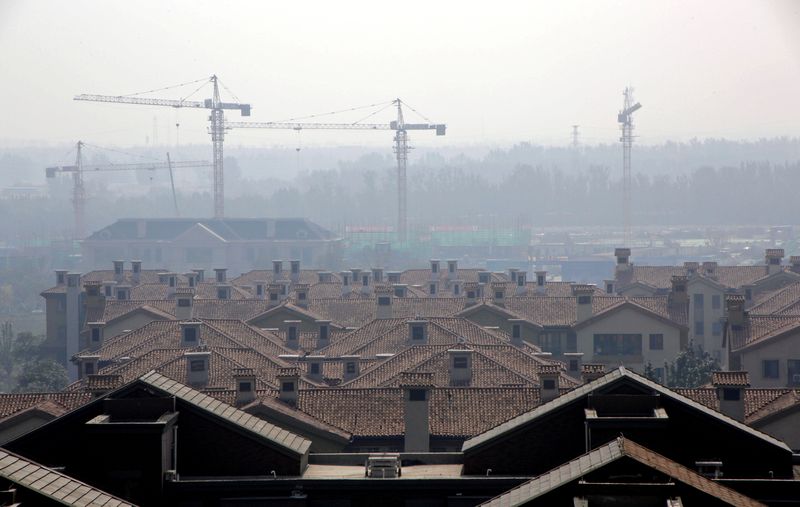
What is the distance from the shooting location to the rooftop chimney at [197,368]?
29.7 metres

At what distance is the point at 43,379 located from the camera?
143 ft

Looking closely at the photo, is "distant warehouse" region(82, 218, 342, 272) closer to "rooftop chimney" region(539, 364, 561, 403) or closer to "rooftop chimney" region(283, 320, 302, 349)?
"rooftop chimney" region(283, 320, 302, 349)

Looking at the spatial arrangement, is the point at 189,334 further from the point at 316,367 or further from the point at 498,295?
the point at 498,295

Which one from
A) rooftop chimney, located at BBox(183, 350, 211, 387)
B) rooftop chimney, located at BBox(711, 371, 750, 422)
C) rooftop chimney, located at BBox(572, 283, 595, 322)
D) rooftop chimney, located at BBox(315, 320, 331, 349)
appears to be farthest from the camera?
rooftop chimney, located at BBox(572, 283, 595, 322)

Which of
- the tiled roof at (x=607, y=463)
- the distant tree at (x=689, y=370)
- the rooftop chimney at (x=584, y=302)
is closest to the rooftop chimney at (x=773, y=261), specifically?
the rooftop chimney at (x=584, y=302)

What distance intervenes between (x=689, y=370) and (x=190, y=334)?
36.3ft

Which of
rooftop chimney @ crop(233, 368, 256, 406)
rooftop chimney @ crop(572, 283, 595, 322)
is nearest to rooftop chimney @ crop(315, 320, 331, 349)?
rooftop chimney @ crop(572, 283, 595, 322)

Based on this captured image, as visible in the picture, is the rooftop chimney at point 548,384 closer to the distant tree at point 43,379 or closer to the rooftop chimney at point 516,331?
the rooftop chimney at point 516,331

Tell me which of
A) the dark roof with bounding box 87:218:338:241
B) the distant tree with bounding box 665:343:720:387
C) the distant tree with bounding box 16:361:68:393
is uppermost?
the dark roof with bounding box 87:218:338:241

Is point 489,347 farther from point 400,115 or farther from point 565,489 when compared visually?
point 400,115

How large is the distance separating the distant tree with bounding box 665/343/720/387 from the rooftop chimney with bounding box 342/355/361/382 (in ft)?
26.4

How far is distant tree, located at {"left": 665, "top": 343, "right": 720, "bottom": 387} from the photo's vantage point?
35.8 metres

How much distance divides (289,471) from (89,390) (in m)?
9.66

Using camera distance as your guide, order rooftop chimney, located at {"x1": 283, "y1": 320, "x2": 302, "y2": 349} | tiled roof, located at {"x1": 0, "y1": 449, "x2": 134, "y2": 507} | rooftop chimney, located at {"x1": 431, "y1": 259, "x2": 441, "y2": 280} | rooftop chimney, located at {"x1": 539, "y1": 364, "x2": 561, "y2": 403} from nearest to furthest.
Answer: tiled roof, located at {"x1": 0, "y1": 449, "x2": 134, "y2": 507}, rooftop chimney, located at {"x1": 539, "y1": 364, "x2": 561, "y2": 403}, rooftop chimney, located at {"x1": 283, "y1": 320, "x2": 302, "y2": 349}, rooftop chimney, located at {"x1": 431, "y1": 259, "x2": 441, "y2": 280}
